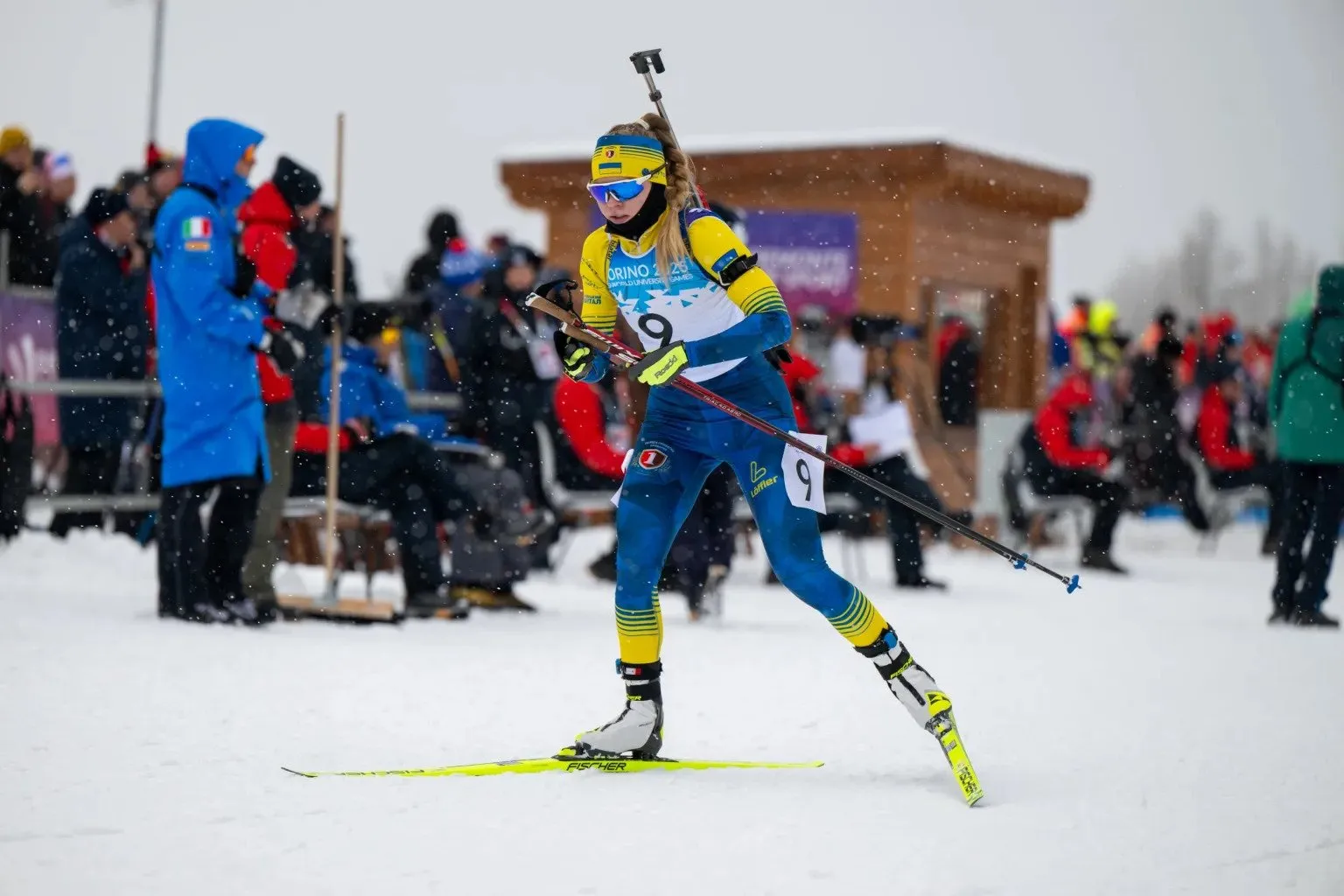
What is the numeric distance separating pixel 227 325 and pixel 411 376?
502cm

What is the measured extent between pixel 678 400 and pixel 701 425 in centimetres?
12

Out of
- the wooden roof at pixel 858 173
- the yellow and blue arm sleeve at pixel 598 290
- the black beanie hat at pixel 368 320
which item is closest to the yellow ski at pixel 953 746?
the yellow and blue arm sleeve at pixel 598 290

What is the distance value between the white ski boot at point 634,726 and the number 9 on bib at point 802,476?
698 millimetres

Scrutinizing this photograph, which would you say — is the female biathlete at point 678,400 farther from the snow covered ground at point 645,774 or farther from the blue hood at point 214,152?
the blue hood at point 214,152

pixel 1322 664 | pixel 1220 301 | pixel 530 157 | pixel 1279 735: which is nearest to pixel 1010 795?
pixel 1279 735

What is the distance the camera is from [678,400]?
18.3ft

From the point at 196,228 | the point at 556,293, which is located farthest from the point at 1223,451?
the point at 556,293

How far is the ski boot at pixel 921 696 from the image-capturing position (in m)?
5.04

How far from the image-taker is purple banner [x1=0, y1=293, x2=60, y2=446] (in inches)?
426

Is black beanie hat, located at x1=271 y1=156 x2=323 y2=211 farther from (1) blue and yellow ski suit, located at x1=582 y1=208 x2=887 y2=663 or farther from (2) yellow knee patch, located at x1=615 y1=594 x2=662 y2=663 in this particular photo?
(2) yellow knee patch, located at x1=615 y1=594 x2=662 y2=663

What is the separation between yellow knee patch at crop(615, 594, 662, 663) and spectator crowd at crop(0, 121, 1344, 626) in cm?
104

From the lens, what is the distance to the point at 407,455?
951 cm

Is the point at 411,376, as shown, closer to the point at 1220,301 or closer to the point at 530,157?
the point at 530,157

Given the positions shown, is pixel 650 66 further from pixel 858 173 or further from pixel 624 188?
pixel 858 173
